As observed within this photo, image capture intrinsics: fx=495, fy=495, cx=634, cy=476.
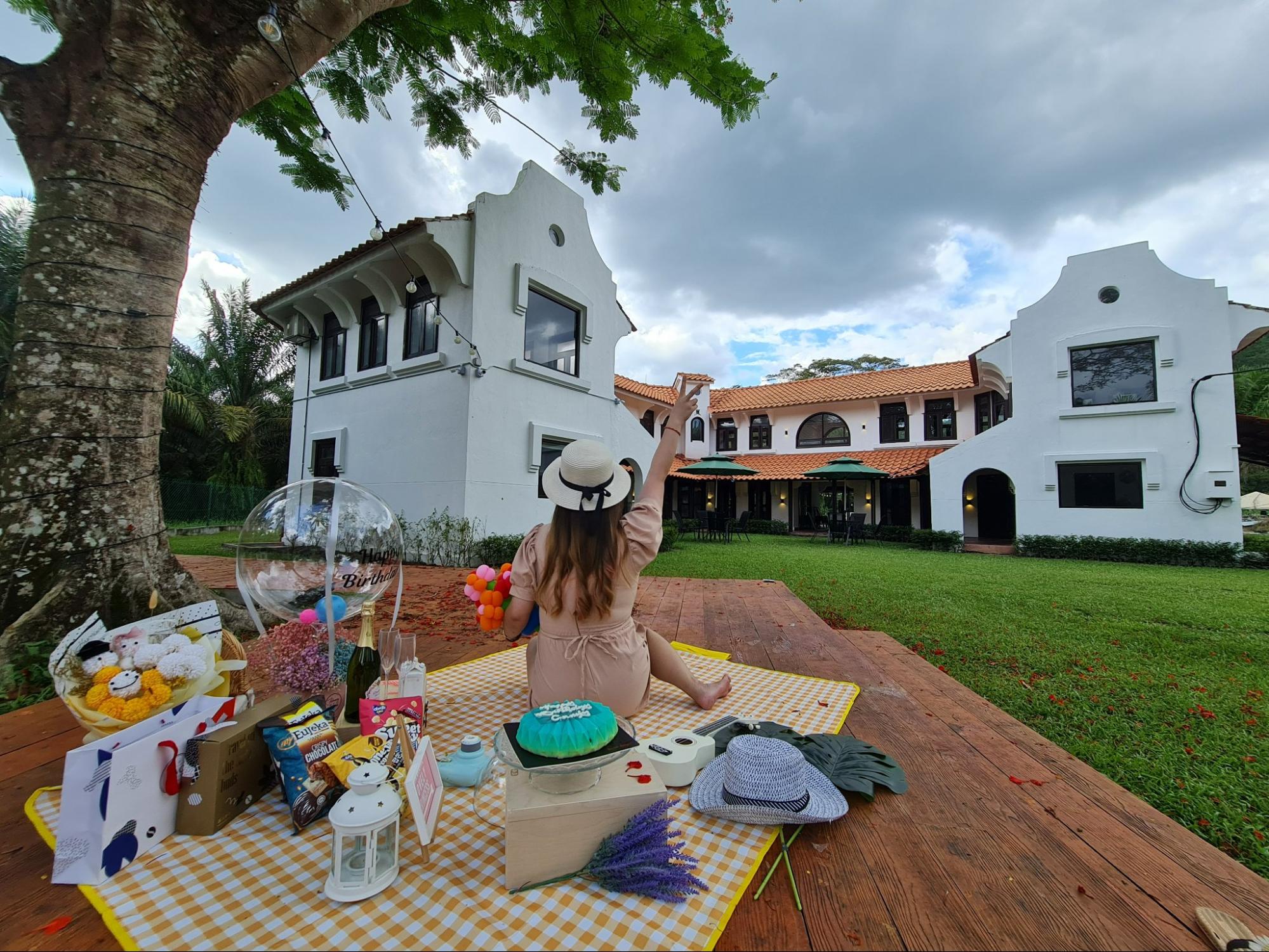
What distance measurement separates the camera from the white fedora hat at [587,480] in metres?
1.96

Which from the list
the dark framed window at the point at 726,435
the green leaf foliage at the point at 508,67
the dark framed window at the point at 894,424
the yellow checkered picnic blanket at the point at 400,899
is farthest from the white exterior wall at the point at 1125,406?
the yellow checkered picnic blanket at the point at 400,899

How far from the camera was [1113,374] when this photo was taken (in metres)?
12.4

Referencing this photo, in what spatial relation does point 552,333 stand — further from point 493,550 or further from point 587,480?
point 587,480

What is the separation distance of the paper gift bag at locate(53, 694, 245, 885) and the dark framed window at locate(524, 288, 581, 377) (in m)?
8.72

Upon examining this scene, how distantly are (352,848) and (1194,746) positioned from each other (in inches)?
170

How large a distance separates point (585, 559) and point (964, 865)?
1482 mm

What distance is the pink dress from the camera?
2.05 meters

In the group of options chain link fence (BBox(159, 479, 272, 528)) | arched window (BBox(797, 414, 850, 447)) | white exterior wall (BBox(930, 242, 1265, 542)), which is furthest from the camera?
arched window (BBox(797, 414, 850, 447))

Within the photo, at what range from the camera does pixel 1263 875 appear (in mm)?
1908

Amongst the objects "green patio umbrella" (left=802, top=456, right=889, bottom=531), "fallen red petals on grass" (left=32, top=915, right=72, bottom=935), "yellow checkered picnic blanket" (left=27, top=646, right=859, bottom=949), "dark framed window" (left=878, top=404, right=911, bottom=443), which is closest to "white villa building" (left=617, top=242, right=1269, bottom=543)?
"green patio umbrella" (left=802, top=456, right=889, bottom=531)

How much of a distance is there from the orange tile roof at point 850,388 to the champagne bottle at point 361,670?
64.4 feet

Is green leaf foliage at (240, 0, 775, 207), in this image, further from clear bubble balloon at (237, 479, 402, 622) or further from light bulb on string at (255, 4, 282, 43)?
clear bubble balloon at (237, 479, 402, 622)

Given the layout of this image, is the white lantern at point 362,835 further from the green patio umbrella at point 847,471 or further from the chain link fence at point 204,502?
the chain link fence at point 204,502

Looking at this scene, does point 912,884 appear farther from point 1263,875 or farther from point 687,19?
point 687,19
